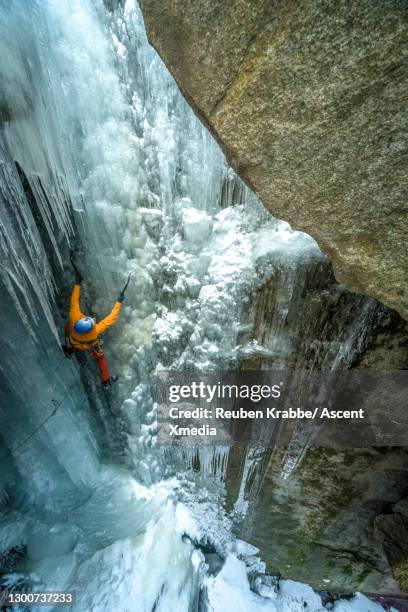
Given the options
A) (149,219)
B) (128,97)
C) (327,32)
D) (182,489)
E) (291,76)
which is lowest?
(182,489)

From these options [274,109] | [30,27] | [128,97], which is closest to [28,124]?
[30,27]

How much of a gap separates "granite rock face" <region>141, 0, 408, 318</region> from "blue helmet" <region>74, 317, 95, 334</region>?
2627 millimetres

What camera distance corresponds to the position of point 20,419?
518cm

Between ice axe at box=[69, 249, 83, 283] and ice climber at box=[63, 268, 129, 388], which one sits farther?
ice axe at box=[69, 249, 83, 283]

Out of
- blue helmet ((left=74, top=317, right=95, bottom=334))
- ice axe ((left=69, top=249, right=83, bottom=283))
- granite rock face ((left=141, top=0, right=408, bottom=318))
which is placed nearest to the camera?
granite rock face ((left=141, top=0, right=408, bottom=318))

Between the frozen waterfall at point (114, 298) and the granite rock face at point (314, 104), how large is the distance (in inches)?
40.2

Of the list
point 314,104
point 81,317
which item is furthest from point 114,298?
point 314,104

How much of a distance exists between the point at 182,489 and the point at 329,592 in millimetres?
3604

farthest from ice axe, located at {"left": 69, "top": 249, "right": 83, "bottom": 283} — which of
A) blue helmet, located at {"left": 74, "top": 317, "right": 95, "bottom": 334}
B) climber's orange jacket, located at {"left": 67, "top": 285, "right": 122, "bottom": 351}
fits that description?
blue helmet, located at {"left": 74, "top": 317, "right": 95, "bottom": 334}

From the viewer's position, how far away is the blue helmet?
367 cm

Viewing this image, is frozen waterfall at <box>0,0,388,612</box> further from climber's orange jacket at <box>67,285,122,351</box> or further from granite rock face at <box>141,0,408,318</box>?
granite rock face at <box>141,0,408,318</box>

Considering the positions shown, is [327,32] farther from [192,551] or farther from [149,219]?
[192,551]

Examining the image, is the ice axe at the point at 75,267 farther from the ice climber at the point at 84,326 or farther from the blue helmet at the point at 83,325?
the blue helmet at the point at 83,325

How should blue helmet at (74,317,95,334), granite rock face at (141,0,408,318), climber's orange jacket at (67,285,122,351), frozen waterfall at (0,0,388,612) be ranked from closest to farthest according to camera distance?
granite rock face at (141,0,408,318) < frozen waterfall at (0,0,388,612) < blue helmet at (74,317,95,334) < climber's orange jacket at (67,285,122,351)
